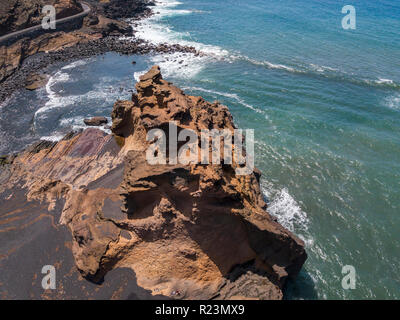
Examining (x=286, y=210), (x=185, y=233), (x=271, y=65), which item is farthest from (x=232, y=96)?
(x=185, y=233)

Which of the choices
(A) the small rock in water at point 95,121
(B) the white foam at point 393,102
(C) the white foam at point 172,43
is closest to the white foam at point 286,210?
(A) the small rock in water at point 95,121

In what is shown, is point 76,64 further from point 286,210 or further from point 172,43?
point 286,210

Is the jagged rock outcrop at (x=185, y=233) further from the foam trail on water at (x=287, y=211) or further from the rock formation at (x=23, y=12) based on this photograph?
the rock formation at (x=23, y=12)

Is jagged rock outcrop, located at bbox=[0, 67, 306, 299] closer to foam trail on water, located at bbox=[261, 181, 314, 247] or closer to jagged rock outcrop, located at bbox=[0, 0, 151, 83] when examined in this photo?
foam trail on water, located at bbox=[261, 181, 314, 247]

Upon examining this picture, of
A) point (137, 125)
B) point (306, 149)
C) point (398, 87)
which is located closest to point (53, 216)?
point (137, 125)

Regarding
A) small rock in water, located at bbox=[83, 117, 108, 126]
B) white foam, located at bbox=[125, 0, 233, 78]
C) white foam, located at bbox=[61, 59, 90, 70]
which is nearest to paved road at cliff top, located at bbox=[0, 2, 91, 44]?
white foam, located at bbox=[61, 59, 90, 70]

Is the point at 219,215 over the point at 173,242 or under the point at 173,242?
over

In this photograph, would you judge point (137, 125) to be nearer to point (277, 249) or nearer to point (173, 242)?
point (173, 242)

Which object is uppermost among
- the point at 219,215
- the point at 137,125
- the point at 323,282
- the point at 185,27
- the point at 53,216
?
the point at 185,27

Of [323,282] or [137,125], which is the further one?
[137,125]
